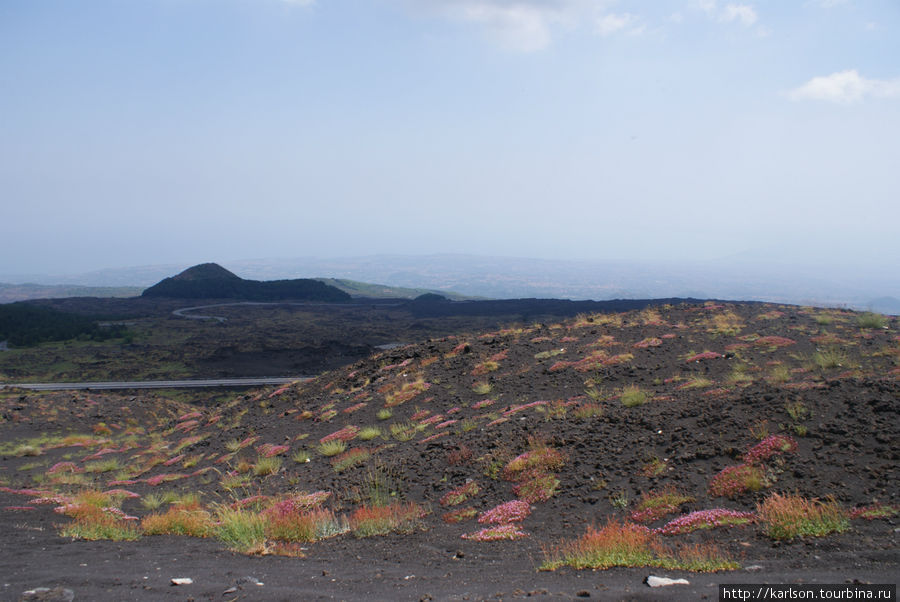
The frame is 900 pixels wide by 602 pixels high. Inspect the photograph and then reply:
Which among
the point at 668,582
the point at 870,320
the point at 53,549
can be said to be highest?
the point at 870,320

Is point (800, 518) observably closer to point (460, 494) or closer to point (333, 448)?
point (460, 494)

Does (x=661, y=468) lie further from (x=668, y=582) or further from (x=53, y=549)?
(x=53, y=549)

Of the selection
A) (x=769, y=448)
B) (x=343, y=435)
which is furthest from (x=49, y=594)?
(x=769, y=448)

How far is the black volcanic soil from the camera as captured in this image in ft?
17.7

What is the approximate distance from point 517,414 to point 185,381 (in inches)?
1923

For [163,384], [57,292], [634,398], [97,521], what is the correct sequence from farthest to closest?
[57,292] < [163,384] < [634,398] < [97,521]

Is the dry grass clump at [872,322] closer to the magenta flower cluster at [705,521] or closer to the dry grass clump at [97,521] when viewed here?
the magenta flower cluster at [705,521]

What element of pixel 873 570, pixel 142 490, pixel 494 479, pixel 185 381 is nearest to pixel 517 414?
pixel 494 479

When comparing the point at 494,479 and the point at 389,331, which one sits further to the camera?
the point at 389,331

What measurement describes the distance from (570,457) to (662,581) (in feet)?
14.1

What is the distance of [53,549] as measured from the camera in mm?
7301

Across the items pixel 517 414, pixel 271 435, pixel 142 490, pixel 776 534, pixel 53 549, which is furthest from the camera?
pixel 271 435

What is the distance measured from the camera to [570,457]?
914 centimetres

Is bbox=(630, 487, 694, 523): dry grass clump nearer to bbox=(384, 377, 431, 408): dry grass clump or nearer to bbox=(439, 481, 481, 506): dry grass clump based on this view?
bbox=(439, 481, 481, 506): dry grass clump
